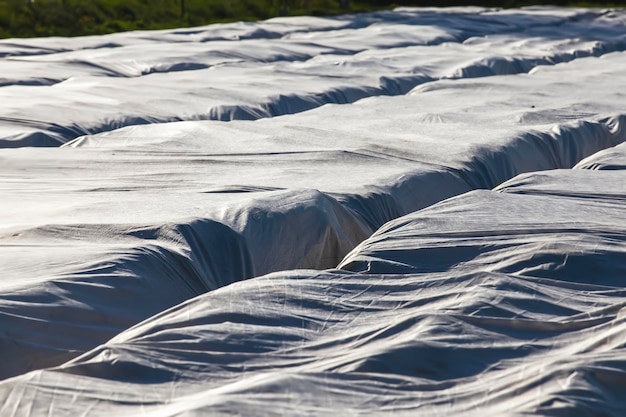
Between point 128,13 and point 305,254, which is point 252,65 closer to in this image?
point 305,254

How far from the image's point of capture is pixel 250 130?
208 inches

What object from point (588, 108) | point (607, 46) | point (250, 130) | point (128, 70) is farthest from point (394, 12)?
point (250, 130)

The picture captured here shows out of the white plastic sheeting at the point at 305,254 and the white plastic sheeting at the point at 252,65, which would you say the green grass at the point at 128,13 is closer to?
the white plastic sheeting at the point at 252,65

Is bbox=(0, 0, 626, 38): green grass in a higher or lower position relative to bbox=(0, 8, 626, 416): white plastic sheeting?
higher

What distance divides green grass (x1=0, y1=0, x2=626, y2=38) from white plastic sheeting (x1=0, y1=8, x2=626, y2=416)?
40.8 feet

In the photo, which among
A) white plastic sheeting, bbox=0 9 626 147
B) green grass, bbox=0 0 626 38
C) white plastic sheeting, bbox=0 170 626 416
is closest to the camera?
white plastic sheeting, bbox=0 170 626 416

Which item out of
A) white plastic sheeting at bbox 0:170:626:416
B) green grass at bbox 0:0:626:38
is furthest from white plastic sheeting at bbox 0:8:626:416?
green grass at bbox 0:0:626:38

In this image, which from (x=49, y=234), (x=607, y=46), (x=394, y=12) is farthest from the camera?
(x=394, y=12)

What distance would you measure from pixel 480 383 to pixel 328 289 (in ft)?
2.06

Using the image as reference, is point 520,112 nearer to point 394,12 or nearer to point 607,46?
point 607,46

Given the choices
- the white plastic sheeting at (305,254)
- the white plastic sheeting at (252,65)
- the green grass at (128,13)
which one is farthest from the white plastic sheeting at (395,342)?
the green grass at (128,13)

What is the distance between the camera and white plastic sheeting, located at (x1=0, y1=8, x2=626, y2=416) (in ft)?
6.58

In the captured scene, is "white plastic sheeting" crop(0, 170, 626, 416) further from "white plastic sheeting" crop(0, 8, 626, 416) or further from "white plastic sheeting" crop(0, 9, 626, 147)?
"white plastic sheeting" crop(0, 9, 626, 147)

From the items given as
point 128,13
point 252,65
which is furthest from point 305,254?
point 128,13
